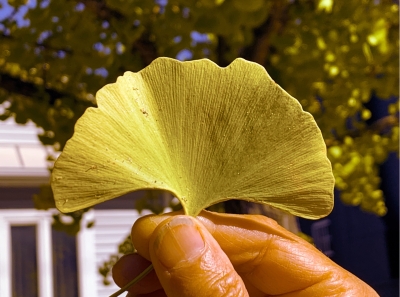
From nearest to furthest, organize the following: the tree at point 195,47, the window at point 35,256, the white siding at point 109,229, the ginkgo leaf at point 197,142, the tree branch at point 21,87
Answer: the ginkgo leaf at point 197,142
the tree at point 195,47
the tree branch at point 21,87
the window at point 35,256
the white siding at point 109,229

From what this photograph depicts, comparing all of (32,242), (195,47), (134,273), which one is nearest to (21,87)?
(195,47)

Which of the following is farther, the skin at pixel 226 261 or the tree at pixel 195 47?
the tree at pixel 195 47

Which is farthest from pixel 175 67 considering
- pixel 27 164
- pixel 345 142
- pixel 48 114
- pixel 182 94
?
pixel 27 164

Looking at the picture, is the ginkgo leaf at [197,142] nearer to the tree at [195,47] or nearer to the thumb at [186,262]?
the thumb at [186,262]

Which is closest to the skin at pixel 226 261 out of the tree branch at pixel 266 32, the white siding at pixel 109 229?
the tree branch at pixel 266 32

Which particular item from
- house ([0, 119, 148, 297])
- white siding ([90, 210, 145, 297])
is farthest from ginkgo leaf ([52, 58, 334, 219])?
white siding ([90, 210, 145, 297])

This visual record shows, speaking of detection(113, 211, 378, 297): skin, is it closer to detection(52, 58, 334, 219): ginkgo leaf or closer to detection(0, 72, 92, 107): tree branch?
detection(52, 58, 334, 219): ginkgo leaf

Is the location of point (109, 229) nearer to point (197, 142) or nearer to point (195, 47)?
point (195, 47)

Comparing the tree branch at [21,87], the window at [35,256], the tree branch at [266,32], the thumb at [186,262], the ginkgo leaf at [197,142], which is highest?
the tree branch at [266,32]
